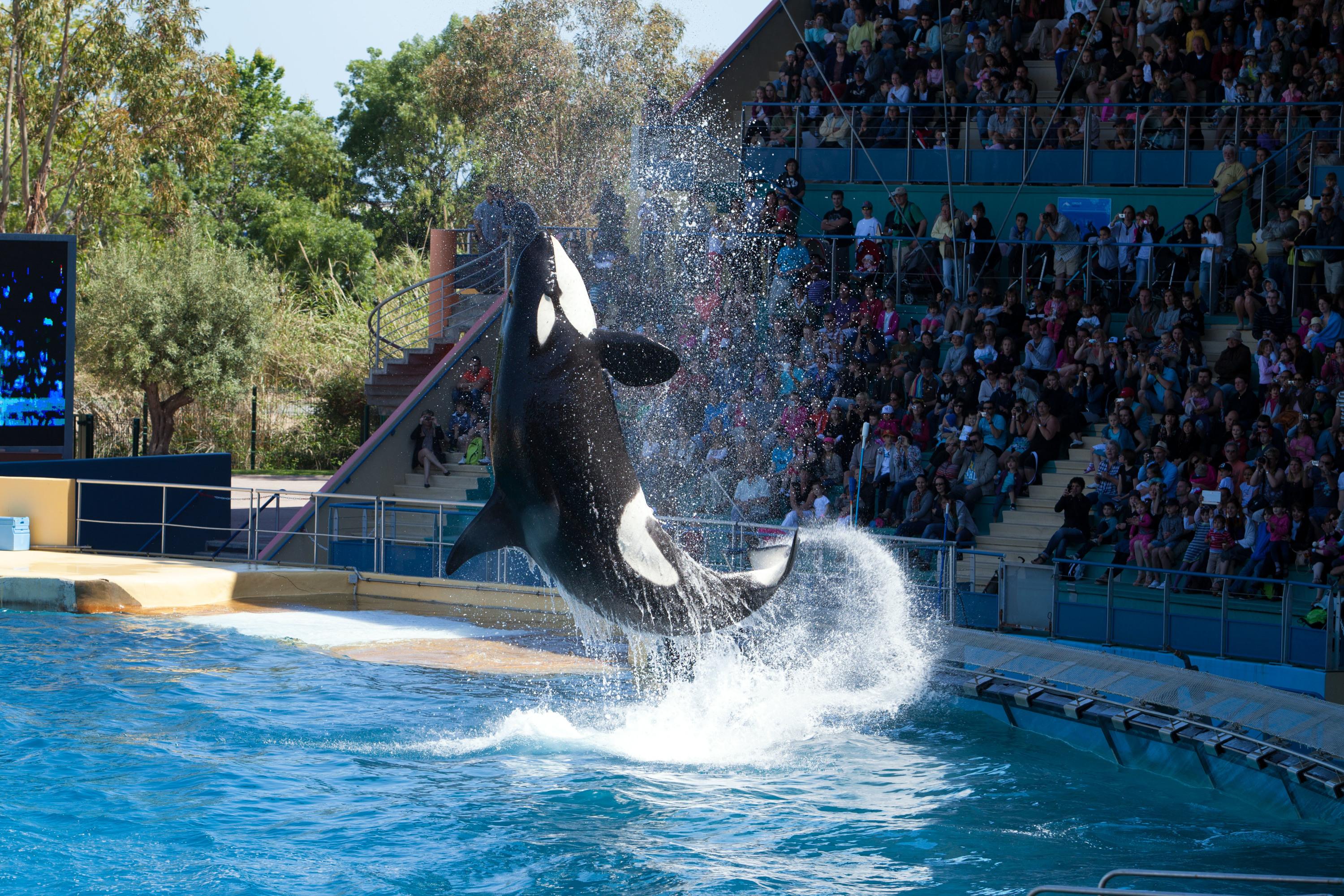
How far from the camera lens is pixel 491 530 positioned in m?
6.60

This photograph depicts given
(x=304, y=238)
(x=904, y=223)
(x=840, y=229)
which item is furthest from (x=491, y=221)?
(x=304, y=238)

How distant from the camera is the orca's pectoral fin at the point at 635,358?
6301 millimetres

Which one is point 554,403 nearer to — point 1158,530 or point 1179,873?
point 1179,873

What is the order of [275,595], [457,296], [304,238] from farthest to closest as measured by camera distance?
1. [304,238]
2. [457,296]
3. [275,595]

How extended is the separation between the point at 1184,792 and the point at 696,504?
287 inches

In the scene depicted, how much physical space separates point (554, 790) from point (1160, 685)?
3873mm

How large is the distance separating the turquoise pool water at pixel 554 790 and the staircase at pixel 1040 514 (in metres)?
2.77

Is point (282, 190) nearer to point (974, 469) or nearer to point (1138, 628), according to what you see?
point (974, 469)

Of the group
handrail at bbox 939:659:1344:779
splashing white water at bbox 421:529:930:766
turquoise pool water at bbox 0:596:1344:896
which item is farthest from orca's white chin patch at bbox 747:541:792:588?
handrail at bbox 939:659:1344:779

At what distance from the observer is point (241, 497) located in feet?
65.1

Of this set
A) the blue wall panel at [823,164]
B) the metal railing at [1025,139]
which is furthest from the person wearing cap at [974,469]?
the blue wall panel at [823,164]

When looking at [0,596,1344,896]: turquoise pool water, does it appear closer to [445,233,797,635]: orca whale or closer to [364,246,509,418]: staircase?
[445,233,797,635]: orca whale

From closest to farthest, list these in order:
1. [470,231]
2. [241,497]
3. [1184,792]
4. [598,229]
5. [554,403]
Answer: [554,403] < [1184,792] < [598,229] < [241,497] < [470,231]

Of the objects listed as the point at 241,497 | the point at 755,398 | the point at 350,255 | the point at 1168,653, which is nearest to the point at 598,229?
the point at 755,398
